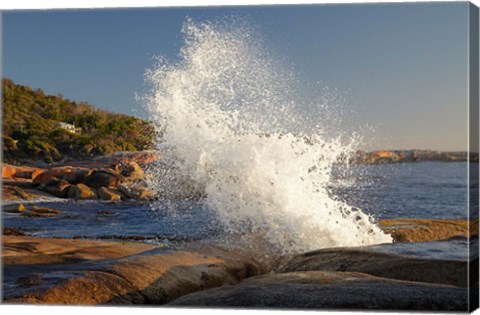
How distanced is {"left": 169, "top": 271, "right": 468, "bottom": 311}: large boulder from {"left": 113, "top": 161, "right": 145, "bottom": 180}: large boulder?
1.92 meters

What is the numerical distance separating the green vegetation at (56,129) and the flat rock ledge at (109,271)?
94 cm

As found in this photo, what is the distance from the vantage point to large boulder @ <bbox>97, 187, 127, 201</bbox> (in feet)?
30.9

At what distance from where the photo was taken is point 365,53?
789cm

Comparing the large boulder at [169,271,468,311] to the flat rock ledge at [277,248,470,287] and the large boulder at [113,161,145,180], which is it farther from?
the large boulder at [113,161,145,180]

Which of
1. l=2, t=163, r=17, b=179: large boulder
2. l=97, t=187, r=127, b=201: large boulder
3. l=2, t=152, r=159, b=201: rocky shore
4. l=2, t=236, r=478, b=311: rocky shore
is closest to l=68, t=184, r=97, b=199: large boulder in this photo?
l=2, t=152, r=159, b=201: rocky shore

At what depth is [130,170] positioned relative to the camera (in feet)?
29.5

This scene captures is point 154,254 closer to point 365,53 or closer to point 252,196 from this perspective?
point 252,196

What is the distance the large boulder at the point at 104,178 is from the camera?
8.76 metres

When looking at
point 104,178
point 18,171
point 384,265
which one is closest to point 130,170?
point 104,178

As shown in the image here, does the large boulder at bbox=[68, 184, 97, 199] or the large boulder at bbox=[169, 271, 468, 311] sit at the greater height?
the large boulder at bbox=[68, 184, 97, 199]

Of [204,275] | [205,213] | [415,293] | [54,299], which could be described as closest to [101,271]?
[54,299]

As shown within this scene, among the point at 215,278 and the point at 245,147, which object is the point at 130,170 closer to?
the point at 245,147

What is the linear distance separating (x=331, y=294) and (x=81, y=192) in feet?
12.4

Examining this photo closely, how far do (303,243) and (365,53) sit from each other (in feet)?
7.15
